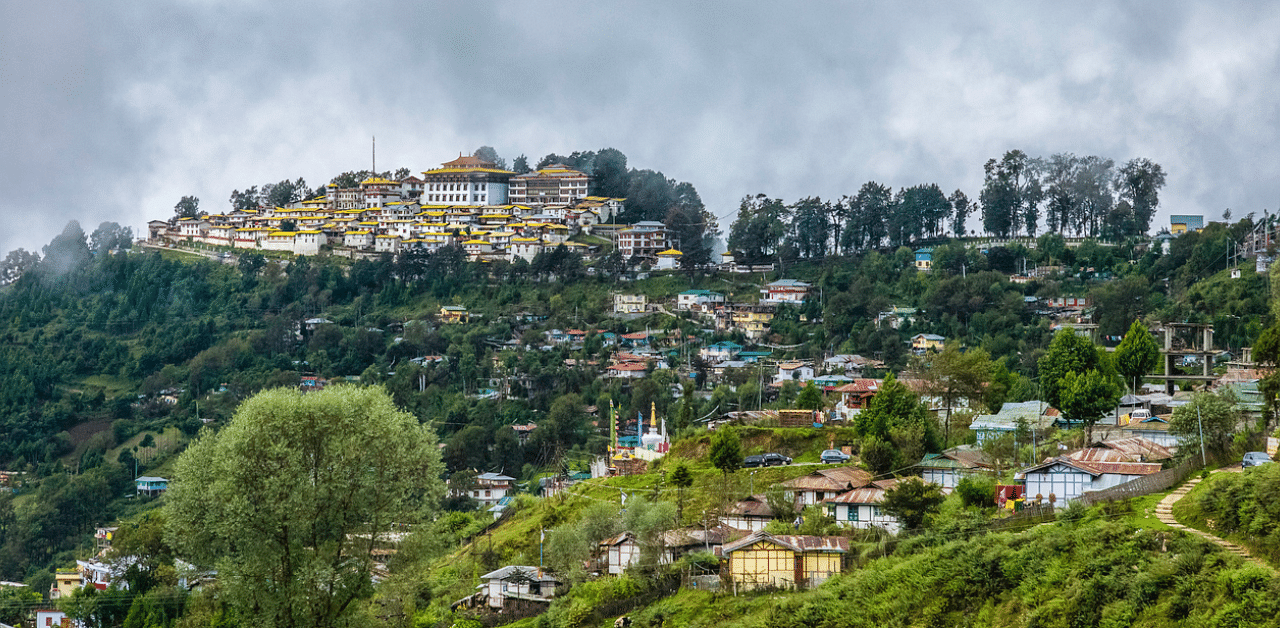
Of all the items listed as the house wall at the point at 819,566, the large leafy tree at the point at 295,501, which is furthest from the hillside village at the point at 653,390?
the large leafy tree at the point at 295,501

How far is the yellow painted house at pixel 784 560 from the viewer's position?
82.6 ft

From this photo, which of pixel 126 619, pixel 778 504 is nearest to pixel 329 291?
pixel 126 619

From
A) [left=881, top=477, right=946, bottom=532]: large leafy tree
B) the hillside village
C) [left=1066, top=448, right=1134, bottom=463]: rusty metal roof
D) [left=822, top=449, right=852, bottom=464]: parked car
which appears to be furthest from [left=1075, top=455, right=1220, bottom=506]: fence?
[left=822, top=449, right=852, bottom=464]: parked car

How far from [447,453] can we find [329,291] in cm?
2673

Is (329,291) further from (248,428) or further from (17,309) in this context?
(248,428)

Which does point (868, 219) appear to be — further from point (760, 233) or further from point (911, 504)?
point (911, 504)

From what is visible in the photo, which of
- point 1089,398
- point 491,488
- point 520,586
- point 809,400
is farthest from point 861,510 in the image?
point 491,488

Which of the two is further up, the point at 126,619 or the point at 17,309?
the point at 17,309

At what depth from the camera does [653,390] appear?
192 ft

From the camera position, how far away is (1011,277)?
6412 cm

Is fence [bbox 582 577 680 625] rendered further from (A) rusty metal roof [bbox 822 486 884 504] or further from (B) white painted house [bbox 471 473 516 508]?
(B) white painted house [bbox 471 473 516 508]

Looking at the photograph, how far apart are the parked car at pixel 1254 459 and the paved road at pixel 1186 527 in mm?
212

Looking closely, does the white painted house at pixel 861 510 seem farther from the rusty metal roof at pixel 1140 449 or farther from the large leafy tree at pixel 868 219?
the large leafy tree at pixel 868 219

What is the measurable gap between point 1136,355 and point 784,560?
15.2 metres
